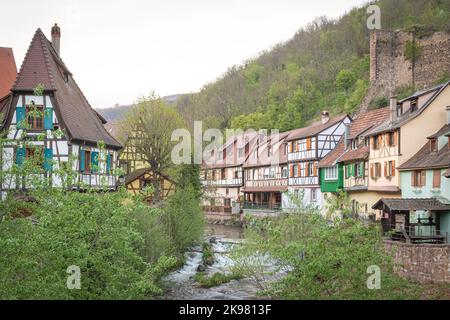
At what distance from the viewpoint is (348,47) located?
86.6 metres

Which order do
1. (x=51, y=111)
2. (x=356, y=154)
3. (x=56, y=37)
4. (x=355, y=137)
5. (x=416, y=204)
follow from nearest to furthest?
(x=416, y=204)
(x=51, y=111)
(x=56, y=37)
(x=356, y=154)
(x=355, y=137)

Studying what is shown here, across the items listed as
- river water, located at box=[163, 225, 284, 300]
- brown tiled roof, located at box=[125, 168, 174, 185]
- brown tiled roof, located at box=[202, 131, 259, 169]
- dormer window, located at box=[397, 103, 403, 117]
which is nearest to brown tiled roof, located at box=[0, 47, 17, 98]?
river water, located at box=[163, 225, 284, 300]

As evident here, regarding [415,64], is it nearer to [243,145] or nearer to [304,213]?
[243,145]

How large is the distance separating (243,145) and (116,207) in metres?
49.1

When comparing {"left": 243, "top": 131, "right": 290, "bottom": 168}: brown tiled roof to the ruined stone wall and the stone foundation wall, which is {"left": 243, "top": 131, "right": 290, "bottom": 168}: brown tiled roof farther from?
the stone foundation wall

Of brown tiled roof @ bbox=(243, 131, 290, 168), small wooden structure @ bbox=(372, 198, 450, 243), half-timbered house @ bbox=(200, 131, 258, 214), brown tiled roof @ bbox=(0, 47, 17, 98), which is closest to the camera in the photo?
small wooden structure @ bbox=(372, 198, 450, 243)

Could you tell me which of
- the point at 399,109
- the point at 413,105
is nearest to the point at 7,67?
the point at 399,109

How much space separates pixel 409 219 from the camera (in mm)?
28922

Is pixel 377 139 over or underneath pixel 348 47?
underneath

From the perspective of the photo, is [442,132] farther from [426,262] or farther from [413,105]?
[426,262]

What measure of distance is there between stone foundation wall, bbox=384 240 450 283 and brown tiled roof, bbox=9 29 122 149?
16.8 meters

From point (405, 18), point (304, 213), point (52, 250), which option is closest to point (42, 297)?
point (52, 250)

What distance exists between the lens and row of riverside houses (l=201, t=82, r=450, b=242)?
2841 cm

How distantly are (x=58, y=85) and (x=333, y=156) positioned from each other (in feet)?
69.8
